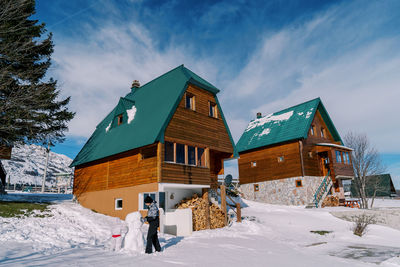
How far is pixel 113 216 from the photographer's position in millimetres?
16297

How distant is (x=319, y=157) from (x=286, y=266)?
23.7 m

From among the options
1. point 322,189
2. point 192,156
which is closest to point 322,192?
point 322,189

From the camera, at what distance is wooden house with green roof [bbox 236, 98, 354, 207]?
2652 centimetres

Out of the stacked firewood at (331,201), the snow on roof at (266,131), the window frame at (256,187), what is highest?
the snow on roof at (266,131)

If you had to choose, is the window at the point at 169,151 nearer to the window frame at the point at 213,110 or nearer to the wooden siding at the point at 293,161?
the window frame at the point at 213,110

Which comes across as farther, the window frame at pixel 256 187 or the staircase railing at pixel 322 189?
the window frame at pixel 256 187

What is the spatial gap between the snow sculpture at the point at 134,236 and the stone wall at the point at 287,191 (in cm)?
2087

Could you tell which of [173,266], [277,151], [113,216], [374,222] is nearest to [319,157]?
[277,151]

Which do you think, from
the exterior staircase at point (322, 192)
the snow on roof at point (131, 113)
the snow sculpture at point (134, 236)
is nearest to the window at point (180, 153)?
the snow on roof at point (131, 113)

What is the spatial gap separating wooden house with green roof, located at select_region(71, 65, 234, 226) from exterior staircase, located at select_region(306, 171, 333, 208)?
11.1m

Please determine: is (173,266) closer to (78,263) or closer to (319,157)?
(78,263)

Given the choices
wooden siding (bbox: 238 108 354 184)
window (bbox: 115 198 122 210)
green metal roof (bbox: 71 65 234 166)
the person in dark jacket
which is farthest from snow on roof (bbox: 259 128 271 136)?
the person in dark jacket

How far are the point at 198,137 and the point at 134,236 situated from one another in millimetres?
9168

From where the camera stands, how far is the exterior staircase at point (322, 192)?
25.2m
